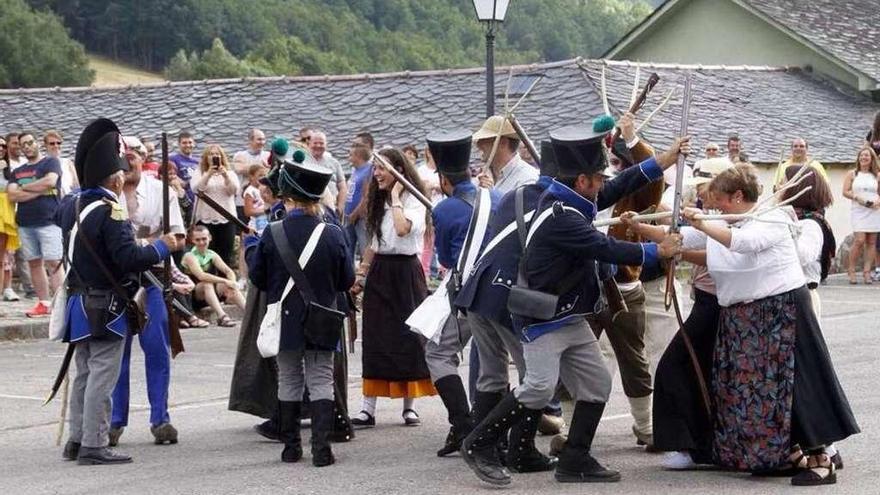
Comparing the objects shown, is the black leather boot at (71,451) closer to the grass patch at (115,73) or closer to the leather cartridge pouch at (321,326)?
the leather cartridge pouch at (321,326)

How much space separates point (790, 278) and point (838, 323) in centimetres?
855

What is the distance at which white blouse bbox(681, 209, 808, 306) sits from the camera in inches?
321

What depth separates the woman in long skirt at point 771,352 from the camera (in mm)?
8180

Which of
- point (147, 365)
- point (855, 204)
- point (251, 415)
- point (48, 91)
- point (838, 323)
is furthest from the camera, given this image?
point (48, 91)

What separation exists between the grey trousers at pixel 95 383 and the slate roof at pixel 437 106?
666 inches

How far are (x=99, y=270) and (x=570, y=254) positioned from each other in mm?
2887

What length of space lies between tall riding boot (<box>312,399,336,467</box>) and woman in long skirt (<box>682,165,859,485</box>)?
2.29 meters

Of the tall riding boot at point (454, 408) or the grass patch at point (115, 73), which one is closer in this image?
the tall riding boot at point (454, 408)

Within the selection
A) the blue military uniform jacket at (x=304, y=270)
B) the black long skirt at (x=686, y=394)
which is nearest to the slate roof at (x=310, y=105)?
the blue military uniform jacket at (x=304, y=270)

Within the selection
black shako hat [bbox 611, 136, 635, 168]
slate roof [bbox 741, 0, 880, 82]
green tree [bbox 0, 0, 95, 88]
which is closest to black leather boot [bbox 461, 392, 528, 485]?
black shako hat [bbox 611, 136, 635, 168]

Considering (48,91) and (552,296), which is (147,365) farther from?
(48,91)

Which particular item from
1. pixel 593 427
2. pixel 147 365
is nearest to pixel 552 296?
pixel 593 427

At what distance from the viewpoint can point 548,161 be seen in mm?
8500

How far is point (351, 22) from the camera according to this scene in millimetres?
81188
